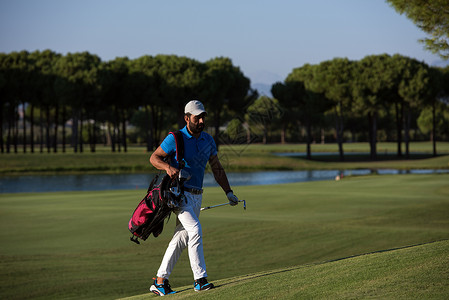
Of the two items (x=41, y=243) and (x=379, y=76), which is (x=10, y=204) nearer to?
(x=41, y=243)

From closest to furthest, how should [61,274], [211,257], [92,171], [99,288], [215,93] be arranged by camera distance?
[99,288] < [61,274] < [211,257] < [92,171] < [215,93]

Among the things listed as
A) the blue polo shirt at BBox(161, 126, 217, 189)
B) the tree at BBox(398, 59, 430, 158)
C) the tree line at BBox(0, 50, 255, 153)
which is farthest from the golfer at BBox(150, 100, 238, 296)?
the tree at BBox(398, 59, 430, 158)

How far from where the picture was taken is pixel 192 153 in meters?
7.35

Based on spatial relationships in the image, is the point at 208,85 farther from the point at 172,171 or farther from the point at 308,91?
the point at 172,171

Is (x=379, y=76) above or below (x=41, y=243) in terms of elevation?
above

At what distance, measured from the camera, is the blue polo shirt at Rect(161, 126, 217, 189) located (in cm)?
727

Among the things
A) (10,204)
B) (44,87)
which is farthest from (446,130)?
(10,204)

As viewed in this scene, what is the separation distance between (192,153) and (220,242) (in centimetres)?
690

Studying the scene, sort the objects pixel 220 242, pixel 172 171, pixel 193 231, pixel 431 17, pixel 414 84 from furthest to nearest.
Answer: pixel 414 84 < pixel 431 17 < pixel 220 242 < pixel 193 231 < pixel 172 171

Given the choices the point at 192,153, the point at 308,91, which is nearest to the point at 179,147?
the point at 192,153

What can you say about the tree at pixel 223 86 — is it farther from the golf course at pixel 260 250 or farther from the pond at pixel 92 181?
the golf course at pixel 260 250

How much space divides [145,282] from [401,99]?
70939 millimetres

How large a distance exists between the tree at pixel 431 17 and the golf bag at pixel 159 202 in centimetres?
1823

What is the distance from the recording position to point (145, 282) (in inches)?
420
